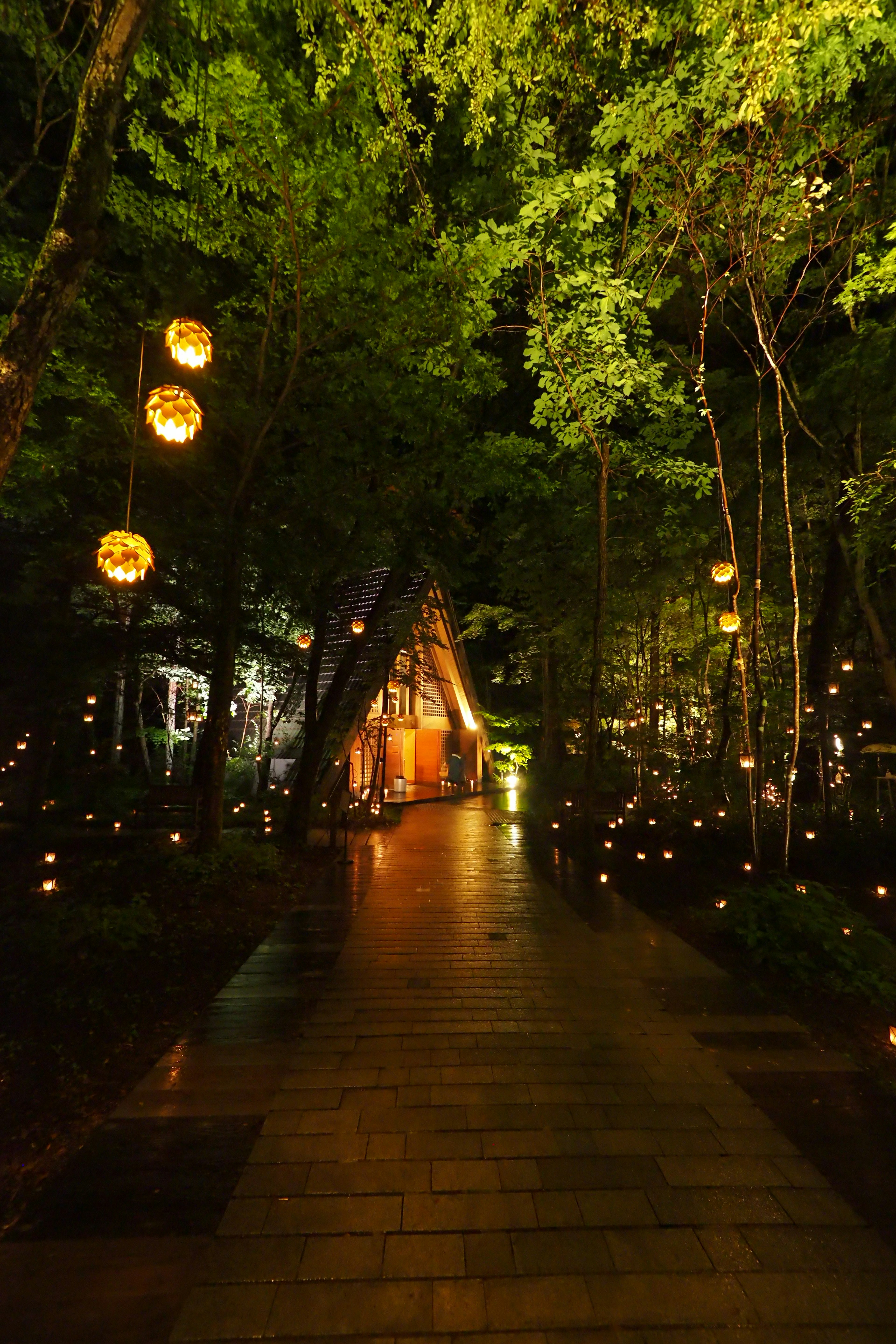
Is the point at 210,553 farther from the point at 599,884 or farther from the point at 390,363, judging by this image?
the point at 599,884

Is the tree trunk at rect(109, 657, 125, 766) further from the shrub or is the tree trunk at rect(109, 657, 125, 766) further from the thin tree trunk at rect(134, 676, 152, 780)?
the shrub

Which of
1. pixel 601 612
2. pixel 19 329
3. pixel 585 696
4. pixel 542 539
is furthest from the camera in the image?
pixel 585 696

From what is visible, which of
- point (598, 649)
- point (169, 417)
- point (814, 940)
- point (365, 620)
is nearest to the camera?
point (169, 417)

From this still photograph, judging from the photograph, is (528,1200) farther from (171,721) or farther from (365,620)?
(171,721)

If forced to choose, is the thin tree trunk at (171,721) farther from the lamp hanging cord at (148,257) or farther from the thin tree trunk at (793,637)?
the thin tree trunk at (793,637)

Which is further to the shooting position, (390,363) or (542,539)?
(542,539)

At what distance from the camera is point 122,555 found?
17.1 ft

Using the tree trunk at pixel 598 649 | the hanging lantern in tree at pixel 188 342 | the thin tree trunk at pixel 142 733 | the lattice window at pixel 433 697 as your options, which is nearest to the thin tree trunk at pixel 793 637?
the tree trunk at pixel 598 649

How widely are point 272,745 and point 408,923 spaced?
15.0 metres

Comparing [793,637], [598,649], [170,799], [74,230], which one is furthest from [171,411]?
[170,799]

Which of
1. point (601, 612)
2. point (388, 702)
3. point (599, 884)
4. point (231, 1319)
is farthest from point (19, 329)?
point (388, 702)

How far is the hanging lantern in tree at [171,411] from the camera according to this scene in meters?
5.04

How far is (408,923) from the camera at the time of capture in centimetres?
812

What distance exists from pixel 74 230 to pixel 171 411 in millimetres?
1624
